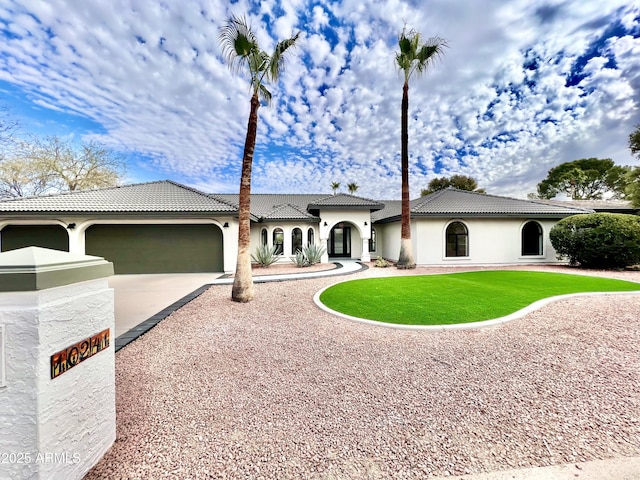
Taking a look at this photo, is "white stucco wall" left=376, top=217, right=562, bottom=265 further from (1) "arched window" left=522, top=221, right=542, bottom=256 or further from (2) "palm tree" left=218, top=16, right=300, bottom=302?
(2) "palm tree" left=218, top=16, right=300, bottom=302

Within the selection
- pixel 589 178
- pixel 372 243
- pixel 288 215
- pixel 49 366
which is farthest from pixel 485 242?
pixel 589 178

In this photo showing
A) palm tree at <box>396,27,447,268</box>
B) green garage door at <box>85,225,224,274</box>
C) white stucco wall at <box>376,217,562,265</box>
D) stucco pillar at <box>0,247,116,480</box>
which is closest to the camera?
stucco pillar at <box>0,247,116,480</box>

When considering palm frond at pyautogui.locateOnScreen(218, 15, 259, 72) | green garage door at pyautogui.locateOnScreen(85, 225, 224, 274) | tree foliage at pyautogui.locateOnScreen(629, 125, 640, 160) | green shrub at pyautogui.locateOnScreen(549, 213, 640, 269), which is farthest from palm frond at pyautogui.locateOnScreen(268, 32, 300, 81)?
tree foliage at pyautogui.locateOnScreen(629, 125, 640, 160)

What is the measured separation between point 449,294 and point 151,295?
414 inches

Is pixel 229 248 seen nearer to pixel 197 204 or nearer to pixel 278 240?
pixel 197 204

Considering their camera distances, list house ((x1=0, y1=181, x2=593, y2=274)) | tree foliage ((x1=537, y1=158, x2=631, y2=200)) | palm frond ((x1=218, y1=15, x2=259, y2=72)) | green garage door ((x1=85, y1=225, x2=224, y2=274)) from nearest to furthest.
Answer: palm frond ((x1=218, y1=15, x2=259, y2=72)) → house ((x1=0, y1=181, x2=593, y2=274)) → green garage door ((x1=85, y1=225, x2=224, y2=274)) → tree foliage ((x1=537, y1=158, x2=631, y2=200))

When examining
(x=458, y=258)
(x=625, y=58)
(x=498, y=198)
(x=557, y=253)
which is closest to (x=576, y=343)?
(x=458, y=258)

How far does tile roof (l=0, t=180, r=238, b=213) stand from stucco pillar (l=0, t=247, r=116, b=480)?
37.5 ft

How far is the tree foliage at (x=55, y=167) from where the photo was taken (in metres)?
21.2

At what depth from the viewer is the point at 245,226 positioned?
7.97 meters

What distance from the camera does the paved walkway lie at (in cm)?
590

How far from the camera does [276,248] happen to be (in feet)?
57.9

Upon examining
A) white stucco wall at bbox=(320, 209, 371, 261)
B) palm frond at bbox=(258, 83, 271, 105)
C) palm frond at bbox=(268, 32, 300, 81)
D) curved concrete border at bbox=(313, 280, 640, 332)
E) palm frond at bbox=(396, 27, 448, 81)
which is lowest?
curved concrete border at bbox=(313, 280, 640, 332)

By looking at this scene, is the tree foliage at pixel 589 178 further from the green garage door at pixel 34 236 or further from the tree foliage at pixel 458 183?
the green garage door at pixel 34 236
